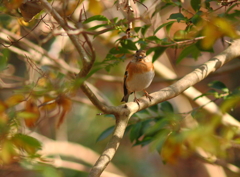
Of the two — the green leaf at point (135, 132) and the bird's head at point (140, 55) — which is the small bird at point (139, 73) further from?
the green leaf at point (135, 132)

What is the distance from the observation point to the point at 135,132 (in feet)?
9.20

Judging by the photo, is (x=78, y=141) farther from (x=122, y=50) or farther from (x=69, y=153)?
(x=122, y=50)

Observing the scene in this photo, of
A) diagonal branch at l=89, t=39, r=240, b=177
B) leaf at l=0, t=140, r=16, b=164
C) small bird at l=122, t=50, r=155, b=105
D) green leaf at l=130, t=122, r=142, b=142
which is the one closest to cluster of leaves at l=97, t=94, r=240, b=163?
green leaf at l=130, t=122, r=142, b=142

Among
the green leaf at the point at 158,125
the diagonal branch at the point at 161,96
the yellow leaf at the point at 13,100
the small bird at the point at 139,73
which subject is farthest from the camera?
the small bird at the point at 139,73

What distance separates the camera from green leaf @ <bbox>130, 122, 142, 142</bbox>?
2777mm

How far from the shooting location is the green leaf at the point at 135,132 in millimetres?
2777

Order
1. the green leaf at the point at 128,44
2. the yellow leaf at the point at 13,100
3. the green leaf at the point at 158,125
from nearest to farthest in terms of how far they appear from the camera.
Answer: the green leaf at the point at 158,125 → the yellow leaf at the point at 13,100 → the green leaf at the point at 128,44

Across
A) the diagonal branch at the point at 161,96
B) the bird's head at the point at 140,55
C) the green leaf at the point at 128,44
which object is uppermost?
the green leaf at the point at 128,44

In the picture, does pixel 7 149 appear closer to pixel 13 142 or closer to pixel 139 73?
pixel 13 142

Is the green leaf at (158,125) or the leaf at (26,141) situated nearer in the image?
the leaf at (26,141)

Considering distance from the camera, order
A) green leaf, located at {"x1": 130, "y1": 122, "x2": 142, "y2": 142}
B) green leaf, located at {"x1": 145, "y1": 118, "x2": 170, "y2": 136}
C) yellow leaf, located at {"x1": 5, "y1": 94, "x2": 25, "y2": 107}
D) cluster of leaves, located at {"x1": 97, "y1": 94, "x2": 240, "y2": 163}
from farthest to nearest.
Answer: green leaf, located at {"x1": 130, "y1": 122, "x2": 142, "y2": 142} < yellow leaf, located at {"x1": 5, "y1": 94, "x2": 25, "y2": 107} < green leaf, located at {"x1": 145, "y1": 118, "x2": 170, "y2": 136} < cluster of leaves, located at {"x1": 97, "y1": 94, "x2": 240, "y2": 163}

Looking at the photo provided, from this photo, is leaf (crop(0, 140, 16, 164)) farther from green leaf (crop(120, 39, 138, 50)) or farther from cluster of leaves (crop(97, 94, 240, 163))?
green leaf (crop(120, 39, 138, 50))

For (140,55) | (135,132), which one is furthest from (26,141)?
(140,55)

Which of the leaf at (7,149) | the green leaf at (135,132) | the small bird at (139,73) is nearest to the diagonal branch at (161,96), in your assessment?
the green leaf at (135,132)
